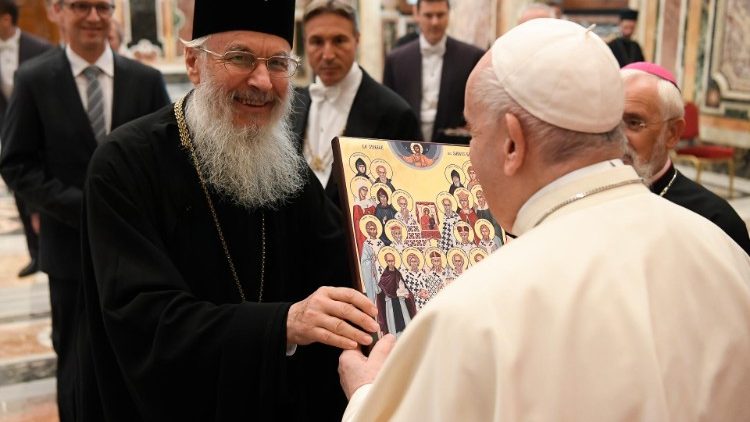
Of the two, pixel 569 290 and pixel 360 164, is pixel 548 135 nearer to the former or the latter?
pixel 569 290

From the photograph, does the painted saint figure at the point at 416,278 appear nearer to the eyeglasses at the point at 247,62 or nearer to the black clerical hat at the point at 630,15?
the eyeglasses at the point at 247,62

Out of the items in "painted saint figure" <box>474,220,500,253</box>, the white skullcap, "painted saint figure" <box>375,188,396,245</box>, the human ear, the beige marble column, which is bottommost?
A: the beige marble column

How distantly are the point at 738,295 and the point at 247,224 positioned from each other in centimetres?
148

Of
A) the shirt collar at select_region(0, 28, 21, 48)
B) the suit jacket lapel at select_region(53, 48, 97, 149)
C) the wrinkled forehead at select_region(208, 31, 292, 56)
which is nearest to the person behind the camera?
the wrinkled forehead at select_region(208, 31, 292, 56)

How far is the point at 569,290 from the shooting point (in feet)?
4.33

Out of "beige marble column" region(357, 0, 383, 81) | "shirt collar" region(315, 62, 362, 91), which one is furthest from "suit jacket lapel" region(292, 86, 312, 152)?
"beige marble column" region(357, 0, 383, 81)

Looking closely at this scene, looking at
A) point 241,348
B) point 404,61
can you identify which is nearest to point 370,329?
point 241,348

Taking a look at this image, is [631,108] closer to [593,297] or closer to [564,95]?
[564,95]

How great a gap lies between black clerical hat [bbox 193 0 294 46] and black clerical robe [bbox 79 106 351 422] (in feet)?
1.03

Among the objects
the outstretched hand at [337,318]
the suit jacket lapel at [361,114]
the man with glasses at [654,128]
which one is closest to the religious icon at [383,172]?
the outstretched hand at [337,318]

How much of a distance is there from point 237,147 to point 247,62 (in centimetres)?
26

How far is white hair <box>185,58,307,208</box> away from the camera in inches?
95.2

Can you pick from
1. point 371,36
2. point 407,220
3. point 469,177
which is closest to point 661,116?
point 469,177

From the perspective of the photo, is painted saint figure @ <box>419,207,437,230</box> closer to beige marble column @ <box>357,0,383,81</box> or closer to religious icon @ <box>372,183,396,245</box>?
religious icon @ <box>372,183,396,245</box>
